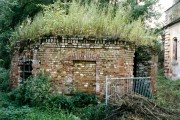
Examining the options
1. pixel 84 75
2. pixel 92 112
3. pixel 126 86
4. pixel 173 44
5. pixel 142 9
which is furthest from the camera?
pixel 173 44

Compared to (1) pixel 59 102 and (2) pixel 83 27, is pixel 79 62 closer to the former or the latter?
(2) pixel 83 27

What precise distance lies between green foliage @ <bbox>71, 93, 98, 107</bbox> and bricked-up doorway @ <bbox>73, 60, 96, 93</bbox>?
27 centimetres

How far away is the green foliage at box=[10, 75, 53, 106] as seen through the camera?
33.2 ft

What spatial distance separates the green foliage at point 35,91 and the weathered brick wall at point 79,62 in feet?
1.33

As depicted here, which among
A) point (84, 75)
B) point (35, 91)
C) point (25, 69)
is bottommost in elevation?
point (35, 91)

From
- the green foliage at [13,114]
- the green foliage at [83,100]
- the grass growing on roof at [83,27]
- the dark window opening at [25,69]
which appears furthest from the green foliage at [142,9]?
the green foliage at [13,114]

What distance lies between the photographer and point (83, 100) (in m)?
10.6

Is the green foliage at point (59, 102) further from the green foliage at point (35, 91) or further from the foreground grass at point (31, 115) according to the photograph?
the foreground grass at point (31, 115)

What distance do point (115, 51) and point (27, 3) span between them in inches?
366

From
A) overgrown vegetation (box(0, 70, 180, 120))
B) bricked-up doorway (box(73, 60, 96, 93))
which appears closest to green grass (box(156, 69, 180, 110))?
overgrown vegetation (box(0, 70, 180, 120))

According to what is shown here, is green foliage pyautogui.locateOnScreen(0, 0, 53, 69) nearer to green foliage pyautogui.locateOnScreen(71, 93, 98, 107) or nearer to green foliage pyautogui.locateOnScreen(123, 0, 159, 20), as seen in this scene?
Result: green foliage pyautogui.locateOnScreen(123, 0, 159, 20)

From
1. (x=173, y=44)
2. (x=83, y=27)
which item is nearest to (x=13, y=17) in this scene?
(x=83, y=27)

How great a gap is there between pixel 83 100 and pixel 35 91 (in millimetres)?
1756

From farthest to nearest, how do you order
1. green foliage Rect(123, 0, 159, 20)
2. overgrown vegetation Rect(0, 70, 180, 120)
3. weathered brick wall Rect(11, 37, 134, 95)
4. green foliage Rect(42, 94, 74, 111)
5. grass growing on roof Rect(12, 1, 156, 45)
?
green foliage Rect(123, 0, 159, 20), grass growing on roof Rect(12, 1, 156, 45), weathered brick wall Rect(11, 37, 134, 95), green foliage Rect(42, 94, 74, 111), overgrown vegetation Rect(0, 70, 180, 120)
